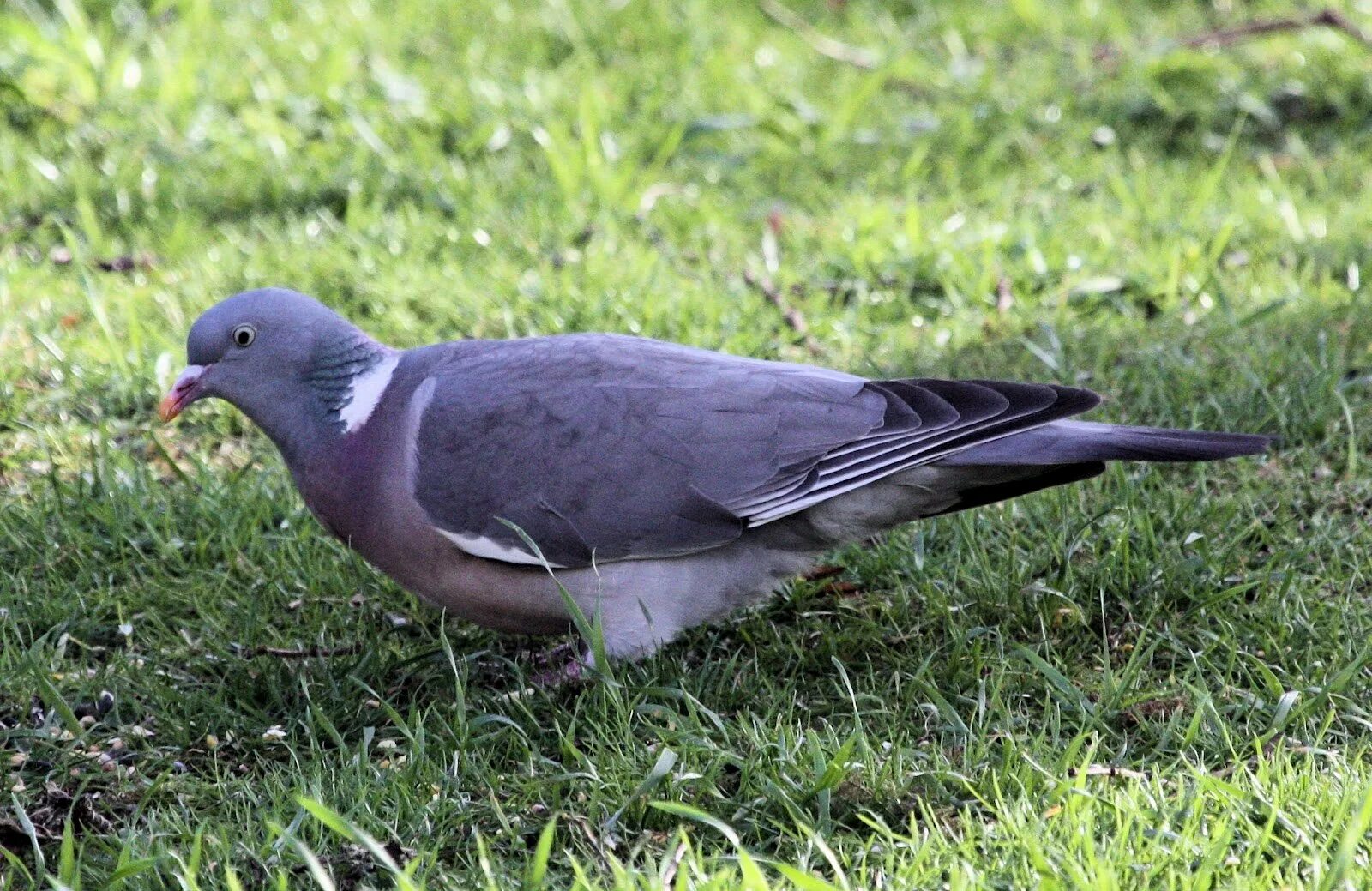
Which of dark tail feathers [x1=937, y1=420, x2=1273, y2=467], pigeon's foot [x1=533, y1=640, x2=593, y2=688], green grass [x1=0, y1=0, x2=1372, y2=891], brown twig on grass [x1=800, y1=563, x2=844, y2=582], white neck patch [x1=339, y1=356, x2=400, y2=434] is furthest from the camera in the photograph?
brown twig on grass [x1=800, y1=563, x2=844, y2=582]

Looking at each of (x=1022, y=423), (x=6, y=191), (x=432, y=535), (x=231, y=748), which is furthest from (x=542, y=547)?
(x=6, y=191)

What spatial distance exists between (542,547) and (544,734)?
37 centimetres

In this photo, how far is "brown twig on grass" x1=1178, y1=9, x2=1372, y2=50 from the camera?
5871 mm

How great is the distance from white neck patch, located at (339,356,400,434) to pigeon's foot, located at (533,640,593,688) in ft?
2.03

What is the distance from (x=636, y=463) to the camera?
3.06 metres

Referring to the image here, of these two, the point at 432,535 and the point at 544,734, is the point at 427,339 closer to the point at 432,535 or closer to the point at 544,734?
the point at 432,535

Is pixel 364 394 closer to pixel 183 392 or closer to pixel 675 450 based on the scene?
pixel 183 392

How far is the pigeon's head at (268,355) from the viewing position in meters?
3.21

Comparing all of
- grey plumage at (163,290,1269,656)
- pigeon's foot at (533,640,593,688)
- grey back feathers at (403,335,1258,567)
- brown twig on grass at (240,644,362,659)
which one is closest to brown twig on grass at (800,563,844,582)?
grey plumage at (163,290,1269,656)

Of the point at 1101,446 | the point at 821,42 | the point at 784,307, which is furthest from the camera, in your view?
the point at 821,42

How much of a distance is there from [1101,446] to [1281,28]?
372cm

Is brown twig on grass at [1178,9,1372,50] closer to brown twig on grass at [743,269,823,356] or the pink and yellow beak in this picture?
brown twig on grass at [743,269,823,356]

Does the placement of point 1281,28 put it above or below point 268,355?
below

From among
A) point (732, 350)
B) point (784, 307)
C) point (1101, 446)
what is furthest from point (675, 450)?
point (784, 307)
